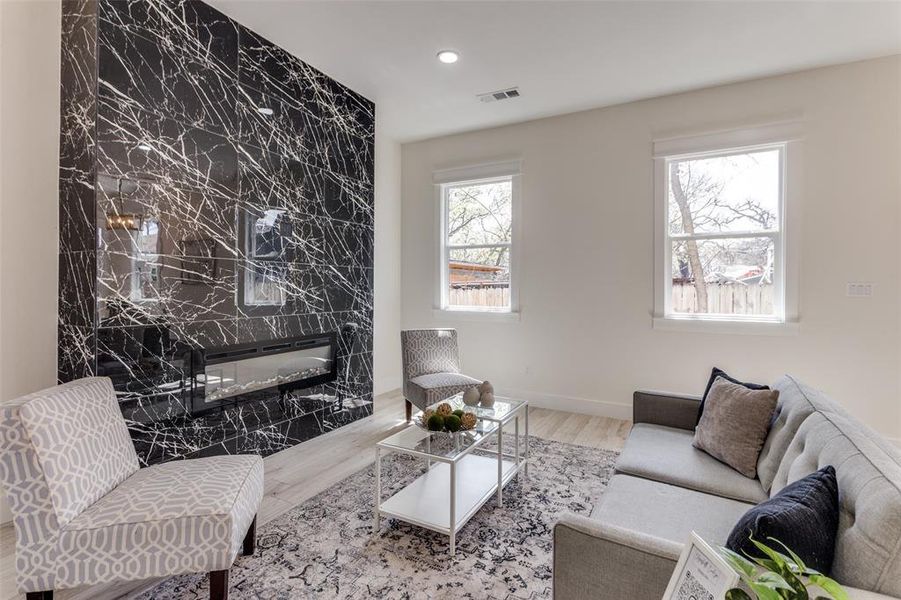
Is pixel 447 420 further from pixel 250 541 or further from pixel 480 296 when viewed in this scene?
pixel 480 296

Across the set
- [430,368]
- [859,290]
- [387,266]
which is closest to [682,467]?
[430,368]

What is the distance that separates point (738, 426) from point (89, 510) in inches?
106

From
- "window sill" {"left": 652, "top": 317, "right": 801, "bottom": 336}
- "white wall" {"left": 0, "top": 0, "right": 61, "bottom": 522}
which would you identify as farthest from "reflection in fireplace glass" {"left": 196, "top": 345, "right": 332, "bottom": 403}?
"window sill" {"left": 652, "top": 317, "right": 801, "bottom": 336}

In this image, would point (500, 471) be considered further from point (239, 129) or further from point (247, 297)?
point (239, 129)

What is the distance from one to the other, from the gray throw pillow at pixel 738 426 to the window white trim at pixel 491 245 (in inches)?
99.0

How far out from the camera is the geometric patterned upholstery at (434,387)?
3.46 metres

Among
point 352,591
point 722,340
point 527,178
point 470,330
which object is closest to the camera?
point 352,591

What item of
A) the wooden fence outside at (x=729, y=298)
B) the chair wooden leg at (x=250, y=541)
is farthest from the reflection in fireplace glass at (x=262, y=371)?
the wooden fence outside at (x=729, y=298)

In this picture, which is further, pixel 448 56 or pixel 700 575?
pixel 448 56

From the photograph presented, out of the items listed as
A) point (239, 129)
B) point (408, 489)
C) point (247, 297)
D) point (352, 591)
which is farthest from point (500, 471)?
point (239, 129)

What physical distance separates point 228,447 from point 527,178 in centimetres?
356

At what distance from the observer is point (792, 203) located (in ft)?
11.2

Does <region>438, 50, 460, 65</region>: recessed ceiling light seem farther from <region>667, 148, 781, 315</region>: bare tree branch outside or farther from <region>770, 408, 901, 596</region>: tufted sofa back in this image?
<region>770, 408, 901, 596</region>: tufted sofa back

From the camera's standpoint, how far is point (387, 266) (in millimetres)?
5066
